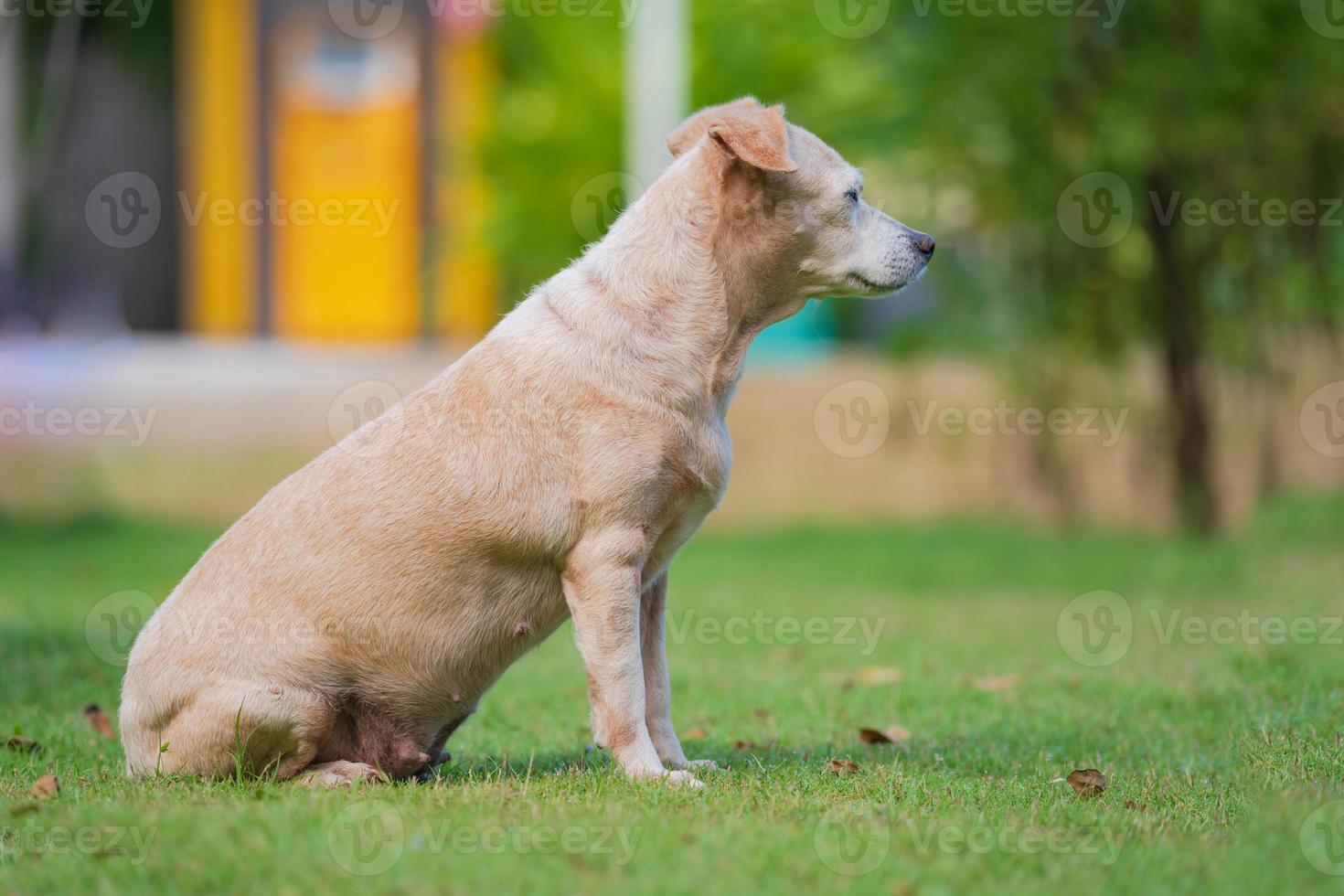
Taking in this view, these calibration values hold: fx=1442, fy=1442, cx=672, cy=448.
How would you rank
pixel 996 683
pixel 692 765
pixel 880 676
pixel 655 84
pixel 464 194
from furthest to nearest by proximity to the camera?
1. pixel 464 194
2. pixel 655 84
3. pixel 880 676
4. pixel 996 683
5. pixel 692 765

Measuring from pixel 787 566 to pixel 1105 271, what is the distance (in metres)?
4.07

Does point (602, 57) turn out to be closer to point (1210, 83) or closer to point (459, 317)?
point (459, 317)

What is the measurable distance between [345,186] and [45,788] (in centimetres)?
1529

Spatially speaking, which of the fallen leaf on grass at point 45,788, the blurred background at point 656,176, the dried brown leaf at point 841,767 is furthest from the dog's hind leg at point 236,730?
the blurred background at point 656,176

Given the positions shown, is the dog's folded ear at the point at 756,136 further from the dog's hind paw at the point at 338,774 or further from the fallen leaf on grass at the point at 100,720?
the fallen leaf on grass at the point at 100,720

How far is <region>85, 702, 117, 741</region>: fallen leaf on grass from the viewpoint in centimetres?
568

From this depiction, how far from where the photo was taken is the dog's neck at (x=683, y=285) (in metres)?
4.49

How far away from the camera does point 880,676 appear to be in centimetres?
721

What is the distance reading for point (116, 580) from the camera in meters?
10.8

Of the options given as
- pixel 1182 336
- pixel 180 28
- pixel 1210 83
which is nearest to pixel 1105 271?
pixel 1182 336

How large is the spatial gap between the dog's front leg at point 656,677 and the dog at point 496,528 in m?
A: 0.23

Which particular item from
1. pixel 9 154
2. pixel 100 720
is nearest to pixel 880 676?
pixel 100 720

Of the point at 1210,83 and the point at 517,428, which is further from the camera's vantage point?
the point at 1210,83

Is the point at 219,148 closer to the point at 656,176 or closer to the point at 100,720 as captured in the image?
the point at 656,176
